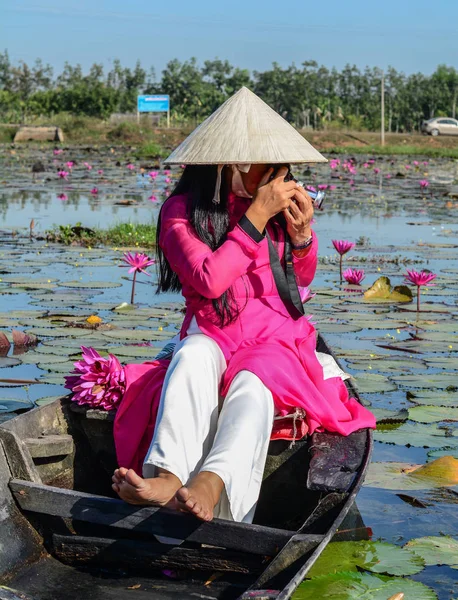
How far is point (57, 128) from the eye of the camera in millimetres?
28453

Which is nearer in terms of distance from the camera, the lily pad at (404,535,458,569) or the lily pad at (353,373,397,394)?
the lily pad at (404,535,458,569)

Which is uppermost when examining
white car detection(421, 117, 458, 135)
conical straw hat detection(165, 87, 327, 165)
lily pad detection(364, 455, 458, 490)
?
white car detection(421, 117, 458, 135)

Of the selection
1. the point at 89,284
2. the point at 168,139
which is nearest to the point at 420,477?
the point at 89,284

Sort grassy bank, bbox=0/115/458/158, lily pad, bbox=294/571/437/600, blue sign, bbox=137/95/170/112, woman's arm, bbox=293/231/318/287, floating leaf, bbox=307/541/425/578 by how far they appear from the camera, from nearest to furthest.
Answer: lily pad, bbox=294/571/437/600 < floating leaf, bbox=307/541/425/578 < woman's arm, bbox=293/231/318/287 < grassy bank, bbox=0/115/458/158 < blue sign, bbox=137/95/170/112

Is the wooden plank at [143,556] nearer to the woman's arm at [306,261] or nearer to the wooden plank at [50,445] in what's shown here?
the wooden plank at [50,445]

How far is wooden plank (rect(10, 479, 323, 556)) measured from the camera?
1886mm

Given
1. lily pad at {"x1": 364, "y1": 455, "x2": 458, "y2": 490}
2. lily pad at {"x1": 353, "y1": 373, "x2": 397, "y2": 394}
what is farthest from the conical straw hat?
lily pad at {"x1": 353, "y1": 373, "x2": 397, "y2": 394}

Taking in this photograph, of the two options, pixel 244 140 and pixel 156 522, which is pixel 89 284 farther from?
pixel 156 522

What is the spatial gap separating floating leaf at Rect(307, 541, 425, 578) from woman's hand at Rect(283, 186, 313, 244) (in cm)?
83

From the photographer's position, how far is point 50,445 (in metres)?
2.35

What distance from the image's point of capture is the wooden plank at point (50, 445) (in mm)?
2303

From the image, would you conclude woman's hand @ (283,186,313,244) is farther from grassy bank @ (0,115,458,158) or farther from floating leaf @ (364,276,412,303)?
grassy bank @ (0,115,458,158)

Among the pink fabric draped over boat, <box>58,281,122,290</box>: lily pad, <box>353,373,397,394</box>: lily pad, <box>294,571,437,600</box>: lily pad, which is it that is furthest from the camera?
<box>58,281,122,290</box>: lily pad

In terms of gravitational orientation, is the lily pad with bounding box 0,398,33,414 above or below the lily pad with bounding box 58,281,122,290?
below
